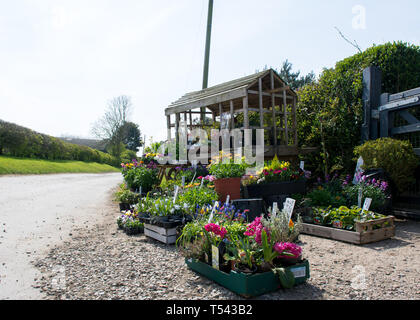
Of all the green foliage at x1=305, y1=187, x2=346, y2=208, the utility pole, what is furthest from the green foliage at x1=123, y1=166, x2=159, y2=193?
the utility pole

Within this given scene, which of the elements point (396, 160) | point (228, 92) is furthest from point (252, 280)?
point (228, 92)

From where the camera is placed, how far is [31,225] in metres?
5.80

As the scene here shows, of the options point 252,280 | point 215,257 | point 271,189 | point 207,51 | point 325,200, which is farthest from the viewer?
point 207,51

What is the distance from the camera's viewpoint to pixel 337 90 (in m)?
8.05

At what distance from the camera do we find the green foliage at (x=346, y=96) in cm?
726

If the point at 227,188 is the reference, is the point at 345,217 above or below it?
below

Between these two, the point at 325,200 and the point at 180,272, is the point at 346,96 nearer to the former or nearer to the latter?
the point at 325,200

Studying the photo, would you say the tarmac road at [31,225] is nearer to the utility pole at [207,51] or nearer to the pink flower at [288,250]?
the pink flower at [288,250]

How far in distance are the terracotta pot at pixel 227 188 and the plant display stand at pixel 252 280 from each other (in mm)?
2536

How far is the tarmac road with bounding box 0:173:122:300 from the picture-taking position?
10.6 feet

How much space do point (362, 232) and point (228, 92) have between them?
5223mm

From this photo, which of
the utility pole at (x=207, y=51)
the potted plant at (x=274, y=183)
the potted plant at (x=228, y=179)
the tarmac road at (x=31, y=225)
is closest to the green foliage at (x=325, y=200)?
the potted plant at (x=274, y=183)

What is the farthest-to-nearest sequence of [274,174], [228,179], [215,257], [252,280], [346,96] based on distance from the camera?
[346,96] → [274,174] → [228,179] → [215,257] → [252,280]

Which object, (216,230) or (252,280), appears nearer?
(252,280)
